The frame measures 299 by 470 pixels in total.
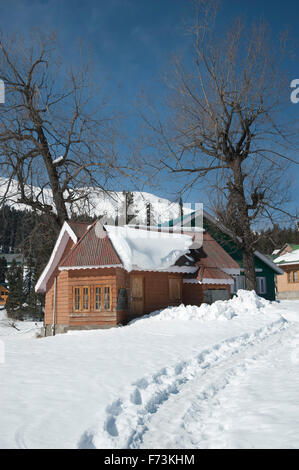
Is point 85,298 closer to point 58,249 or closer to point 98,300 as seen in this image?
point 98,300

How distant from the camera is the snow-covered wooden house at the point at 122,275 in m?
18.0

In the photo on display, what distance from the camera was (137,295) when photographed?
62.8 feet

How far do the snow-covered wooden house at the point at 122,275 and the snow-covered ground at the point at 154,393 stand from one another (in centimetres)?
595

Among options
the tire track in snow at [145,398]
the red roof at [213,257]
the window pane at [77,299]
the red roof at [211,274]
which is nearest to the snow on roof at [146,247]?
the red roof at [213,257]

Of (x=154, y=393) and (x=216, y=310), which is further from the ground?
(x=216, y=310)

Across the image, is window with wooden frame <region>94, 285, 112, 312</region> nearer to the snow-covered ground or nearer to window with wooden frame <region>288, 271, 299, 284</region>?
the snow-covered ground

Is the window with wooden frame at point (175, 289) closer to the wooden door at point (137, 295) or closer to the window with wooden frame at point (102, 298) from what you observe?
the wooden door at point (137, 295)

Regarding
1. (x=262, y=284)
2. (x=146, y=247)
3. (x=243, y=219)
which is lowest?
(x=262, y=284)

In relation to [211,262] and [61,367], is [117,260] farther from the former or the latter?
[61,367]

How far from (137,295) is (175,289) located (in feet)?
7.69

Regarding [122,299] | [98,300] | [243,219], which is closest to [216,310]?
[122,299]

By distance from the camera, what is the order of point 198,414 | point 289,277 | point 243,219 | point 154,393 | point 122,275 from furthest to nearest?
1. point 289,277
2. point 243,219
3. point 122,275
4. point 154,393
5. point 198,414

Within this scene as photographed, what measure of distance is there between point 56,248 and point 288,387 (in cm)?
1630
